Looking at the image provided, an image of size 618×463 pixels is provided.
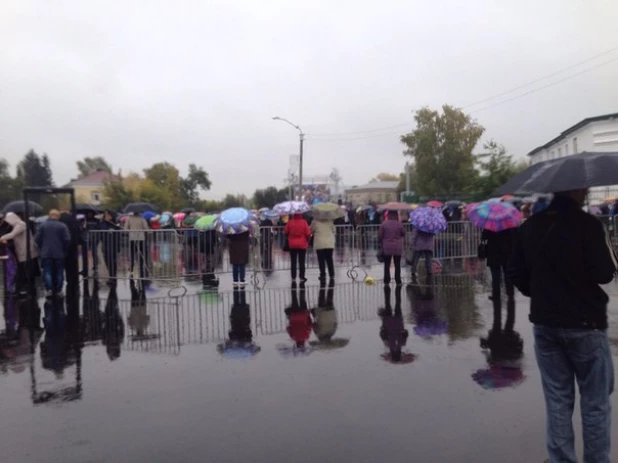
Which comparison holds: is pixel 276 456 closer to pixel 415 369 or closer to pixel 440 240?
pixel 415 369

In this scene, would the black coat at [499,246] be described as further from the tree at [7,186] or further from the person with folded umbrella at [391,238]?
the tree at [7,186]

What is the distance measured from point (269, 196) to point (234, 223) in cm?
6390

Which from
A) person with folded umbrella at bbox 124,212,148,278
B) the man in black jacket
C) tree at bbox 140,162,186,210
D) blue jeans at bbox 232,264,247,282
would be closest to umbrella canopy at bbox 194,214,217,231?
blue jeans at bbox 232,264,247,282

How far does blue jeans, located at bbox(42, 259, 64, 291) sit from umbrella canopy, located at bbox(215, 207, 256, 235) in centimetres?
325

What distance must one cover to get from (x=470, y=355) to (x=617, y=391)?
1735 mm

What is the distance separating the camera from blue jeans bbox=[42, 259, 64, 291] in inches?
463

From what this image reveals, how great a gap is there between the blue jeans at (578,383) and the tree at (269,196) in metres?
69.7

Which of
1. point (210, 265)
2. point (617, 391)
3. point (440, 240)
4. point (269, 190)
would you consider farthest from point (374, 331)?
point (269, 190)

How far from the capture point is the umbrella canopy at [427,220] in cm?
1263

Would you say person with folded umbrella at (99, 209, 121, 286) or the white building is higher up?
the white building

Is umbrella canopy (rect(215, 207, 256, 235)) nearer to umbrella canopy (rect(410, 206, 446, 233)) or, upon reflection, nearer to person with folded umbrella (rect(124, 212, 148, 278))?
person with folded umbrella (rect(124, 212, 148, 278))

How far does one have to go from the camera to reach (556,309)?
378 centimetres

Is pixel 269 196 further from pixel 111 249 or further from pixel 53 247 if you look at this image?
pixel 53 247

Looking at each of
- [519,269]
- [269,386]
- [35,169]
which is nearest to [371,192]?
[35,169]
